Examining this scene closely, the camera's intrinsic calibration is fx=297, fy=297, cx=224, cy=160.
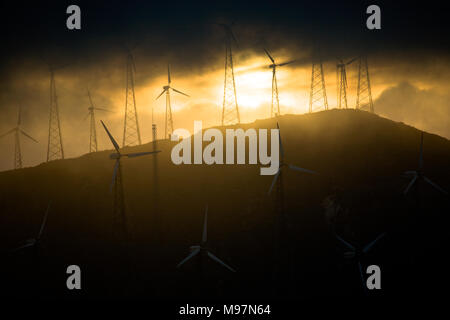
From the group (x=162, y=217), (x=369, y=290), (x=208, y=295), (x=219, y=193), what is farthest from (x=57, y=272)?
(x=369, y=290)

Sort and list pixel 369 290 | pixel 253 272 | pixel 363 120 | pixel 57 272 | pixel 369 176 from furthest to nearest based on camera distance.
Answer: pixel 363 120
pixel 369 176
pixel 57 272
pixel 253 272
pixel 369 290

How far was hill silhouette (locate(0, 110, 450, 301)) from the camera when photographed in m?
61.5

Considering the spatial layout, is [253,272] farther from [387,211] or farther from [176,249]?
[387,211]

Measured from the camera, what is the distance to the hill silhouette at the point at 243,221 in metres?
61.5

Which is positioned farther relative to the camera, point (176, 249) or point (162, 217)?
point (162, 217)

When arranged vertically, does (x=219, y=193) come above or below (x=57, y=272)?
above

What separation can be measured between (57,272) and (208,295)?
36.7 m

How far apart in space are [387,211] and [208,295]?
147ft

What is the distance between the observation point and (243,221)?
2950 inches

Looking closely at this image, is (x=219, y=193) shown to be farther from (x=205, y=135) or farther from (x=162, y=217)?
(x=205, y=135)

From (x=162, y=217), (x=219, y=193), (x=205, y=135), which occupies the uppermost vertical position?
(x=205, y=135)

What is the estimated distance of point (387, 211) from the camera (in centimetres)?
6919

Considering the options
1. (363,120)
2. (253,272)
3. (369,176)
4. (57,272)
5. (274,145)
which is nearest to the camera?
(253,272)

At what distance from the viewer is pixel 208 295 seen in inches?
2340
